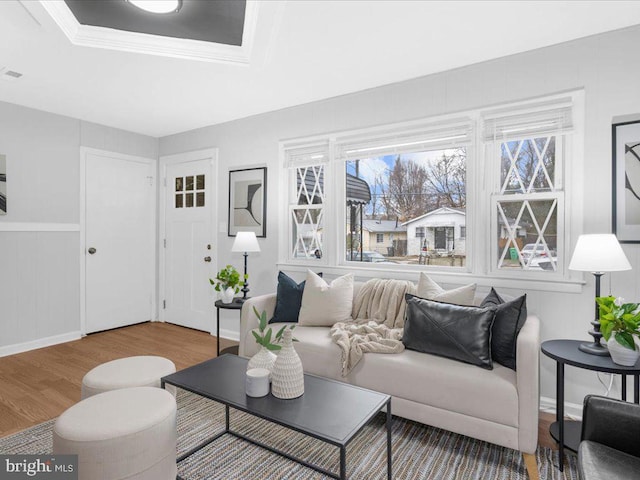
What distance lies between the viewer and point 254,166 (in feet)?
13.0

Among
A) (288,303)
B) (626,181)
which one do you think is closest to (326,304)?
(288,303)

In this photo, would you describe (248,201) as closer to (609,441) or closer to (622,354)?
(622,354)

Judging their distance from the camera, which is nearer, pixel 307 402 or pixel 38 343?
pixel 307 402

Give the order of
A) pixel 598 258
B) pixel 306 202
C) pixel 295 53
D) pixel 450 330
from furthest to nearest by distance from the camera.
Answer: pixel 306 202 → pixel 295 53 → pixel 450 330 → pixel 598 258

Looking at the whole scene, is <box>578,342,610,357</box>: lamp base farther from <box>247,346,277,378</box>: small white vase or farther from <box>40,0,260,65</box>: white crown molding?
<box>40,0,260,65</box>: white crown molding

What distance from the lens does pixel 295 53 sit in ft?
8.47

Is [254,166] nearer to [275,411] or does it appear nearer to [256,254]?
[256,254]

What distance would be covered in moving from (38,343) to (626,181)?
5059 mm

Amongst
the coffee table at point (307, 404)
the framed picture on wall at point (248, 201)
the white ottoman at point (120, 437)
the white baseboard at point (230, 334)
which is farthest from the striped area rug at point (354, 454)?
the framed picture on wall at point (248, 201)

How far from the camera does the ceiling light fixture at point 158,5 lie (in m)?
2.04

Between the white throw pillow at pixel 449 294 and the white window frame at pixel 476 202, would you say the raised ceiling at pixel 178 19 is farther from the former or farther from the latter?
the white throw pillow at pixel 449 294

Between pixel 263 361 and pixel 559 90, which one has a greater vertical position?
pixel 559 90

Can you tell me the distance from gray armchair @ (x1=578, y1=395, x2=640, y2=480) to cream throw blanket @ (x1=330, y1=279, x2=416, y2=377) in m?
1.03

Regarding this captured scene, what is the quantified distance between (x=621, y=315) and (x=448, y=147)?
160 cm
